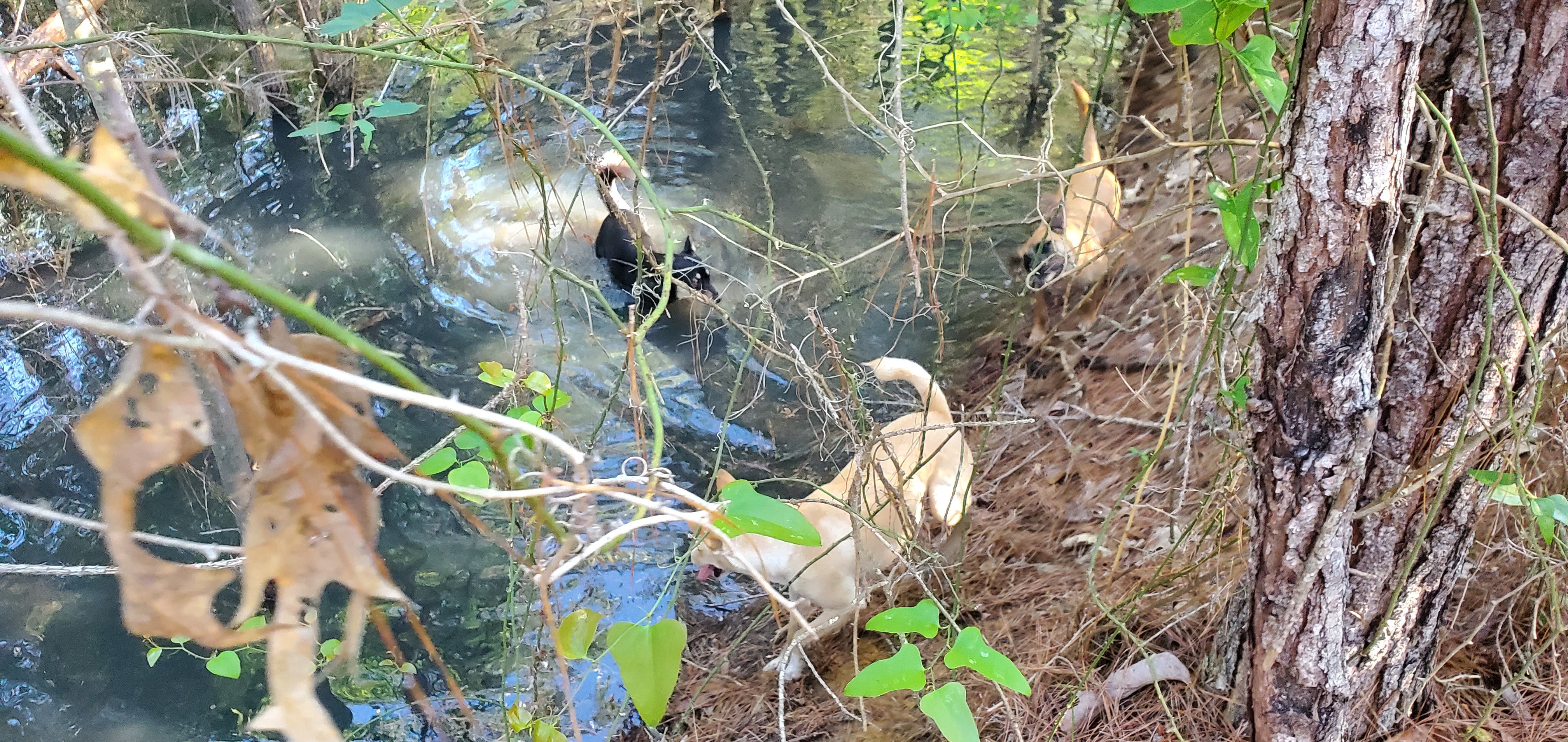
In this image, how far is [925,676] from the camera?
153 cm

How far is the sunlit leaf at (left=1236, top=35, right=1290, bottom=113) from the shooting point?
1.29 meters

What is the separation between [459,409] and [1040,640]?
7.44 feet

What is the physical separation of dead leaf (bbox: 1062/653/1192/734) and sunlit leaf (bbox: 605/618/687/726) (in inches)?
49.0

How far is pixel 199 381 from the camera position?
271 cm

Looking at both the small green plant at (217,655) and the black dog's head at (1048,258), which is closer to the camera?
the small green plant at (217,655)

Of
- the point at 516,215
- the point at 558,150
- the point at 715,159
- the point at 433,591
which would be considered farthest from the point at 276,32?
the point at 433,591

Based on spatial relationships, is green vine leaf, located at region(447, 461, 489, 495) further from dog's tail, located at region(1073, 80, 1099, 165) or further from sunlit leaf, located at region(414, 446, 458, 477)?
dog's tail, located at region(1073, 80, 1099, 165)

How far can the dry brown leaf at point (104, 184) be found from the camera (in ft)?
1.61

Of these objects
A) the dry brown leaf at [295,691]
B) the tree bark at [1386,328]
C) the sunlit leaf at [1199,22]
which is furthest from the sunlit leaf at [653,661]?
the sunlit leaf at [1199,22]

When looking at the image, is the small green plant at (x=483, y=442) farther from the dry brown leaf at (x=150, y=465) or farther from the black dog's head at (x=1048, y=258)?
the black dog's head at (x=1048, y=258)

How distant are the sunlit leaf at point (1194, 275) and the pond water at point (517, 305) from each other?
2.23 feet

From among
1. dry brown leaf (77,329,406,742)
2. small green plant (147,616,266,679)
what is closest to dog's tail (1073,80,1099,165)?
small green plant (147,616,266,679)

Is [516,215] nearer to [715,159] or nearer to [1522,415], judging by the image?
[715,159]

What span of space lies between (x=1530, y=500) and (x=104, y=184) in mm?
1730
